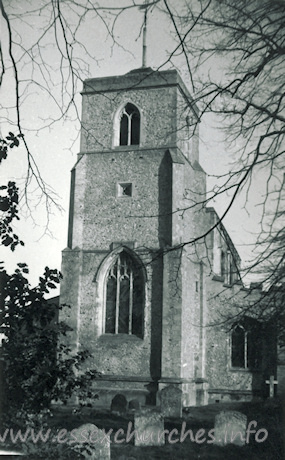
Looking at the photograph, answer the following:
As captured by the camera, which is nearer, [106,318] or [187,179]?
[106,318]

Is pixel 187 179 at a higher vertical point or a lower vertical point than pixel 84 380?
higher

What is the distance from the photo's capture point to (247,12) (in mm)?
5191

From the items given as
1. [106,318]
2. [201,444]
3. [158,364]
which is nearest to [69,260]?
[106,318]

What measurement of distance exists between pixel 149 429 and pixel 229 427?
57.2 inches

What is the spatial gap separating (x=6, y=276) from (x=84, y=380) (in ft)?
4.30

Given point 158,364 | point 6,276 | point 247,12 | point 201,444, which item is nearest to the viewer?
point 6,276

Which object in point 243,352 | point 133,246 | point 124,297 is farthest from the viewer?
point 243,352

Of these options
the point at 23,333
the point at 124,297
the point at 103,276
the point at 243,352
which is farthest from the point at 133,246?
the point at 23,333

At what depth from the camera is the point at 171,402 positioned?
49.2 feet

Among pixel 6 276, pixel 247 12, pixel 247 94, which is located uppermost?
pixel 247 12

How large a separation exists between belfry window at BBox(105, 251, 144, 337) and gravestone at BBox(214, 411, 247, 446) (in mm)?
8093

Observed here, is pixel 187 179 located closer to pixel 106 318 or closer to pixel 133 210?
pixel 133 210

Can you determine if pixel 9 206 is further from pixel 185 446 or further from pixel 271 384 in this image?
pixel 271 384

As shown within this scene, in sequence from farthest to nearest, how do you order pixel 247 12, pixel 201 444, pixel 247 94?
pixel 201 444, pixel 247 94, pixel 247 12
